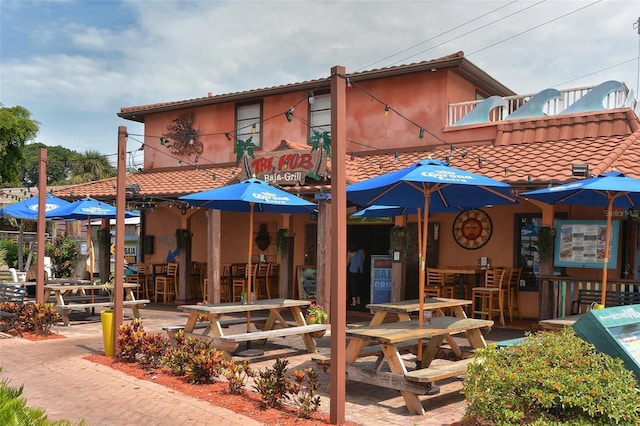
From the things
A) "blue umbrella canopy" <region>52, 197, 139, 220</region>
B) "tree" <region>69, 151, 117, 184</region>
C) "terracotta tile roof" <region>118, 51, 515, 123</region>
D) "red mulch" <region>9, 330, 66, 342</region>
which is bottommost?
"red mulch" <region>9, 330, 66, 342</region>

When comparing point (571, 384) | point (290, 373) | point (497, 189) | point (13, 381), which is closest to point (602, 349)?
point (571, 384)

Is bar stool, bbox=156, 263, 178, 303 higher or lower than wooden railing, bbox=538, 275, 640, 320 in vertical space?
lower

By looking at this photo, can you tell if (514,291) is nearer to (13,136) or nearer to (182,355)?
(182,355)

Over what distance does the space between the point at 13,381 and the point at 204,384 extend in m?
2.32

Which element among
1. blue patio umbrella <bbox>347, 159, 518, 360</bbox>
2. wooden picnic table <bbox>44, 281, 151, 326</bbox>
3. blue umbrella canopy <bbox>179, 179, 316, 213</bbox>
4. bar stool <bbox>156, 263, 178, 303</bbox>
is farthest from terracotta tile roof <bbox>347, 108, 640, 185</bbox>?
bar stool <bbox>156, 263, 178, 303</bbox>

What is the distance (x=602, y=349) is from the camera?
4.79 metres

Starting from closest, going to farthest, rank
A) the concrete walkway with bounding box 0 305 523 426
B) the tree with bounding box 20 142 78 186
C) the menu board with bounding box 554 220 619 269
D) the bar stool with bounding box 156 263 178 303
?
the concrete walkway with bounding box 0 305 523 426, the menu board with bounding box 554 220 619 269, the bar stool with bounding box 156 263 178 303, the tree with bounding box 20 142 78 186

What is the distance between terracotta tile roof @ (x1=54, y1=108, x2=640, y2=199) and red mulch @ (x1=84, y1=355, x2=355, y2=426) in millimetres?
4821

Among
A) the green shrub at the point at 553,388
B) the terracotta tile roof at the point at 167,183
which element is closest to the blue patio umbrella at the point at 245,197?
the green shrub at the point at 553,388

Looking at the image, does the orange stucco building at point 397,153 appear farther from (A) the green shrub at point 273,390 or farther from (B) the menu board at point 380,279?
(A) the green shrub at point 273,390

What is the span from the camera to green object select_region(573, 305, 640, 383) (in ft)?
15.3

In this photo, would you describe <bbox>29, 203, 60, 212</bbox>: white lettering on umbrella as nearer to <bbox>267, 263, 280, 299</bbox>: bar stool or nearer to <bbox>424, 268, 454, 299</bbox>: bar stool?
<bbox>267, 263, 280, 299</bbox>: bar stool

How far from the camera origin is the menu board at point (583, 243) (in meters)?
9.80

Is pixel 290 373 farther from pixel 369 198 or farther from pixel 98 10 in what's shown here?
pixel 98 10
